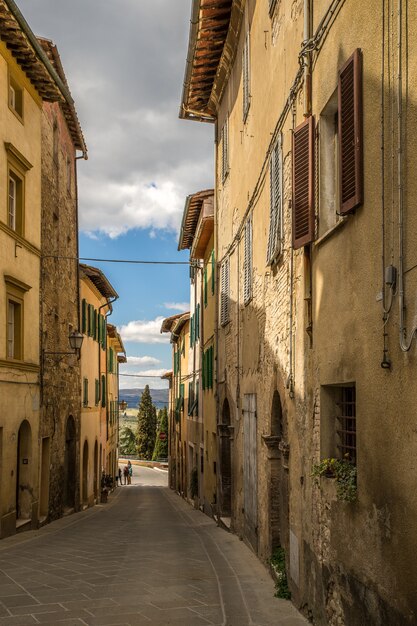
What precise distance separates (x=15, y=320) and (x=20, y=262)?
1.36 metres

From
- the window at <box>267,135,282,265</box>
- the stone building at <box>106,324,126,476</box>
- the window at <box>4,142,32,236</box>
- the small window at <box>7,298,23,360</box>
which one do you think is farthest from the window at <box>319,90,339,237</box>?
the stone building at <box>106,324,126,476</box>

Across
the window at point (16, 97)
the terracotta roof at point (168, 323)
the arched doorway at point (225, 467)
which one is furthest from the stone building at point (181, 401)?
the window at point (16, 97)

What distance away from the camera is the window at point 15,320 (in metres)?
16.9

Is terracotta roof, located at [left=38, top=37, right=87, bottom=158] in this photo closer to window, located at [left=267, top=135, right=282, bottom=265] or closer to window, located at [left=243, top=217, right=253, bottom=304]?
window, located at [left=243, top=217, right=253, bottom=304]

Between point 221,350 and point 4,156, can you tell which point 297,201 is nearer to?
point 4,156

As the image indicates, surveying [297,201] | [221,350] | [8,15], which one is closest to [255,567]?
[297,201]

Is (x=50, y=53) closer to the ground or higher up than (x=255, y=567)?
higher up

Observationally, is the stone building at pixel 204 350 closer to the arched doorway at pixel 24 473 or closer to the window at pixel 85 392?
the window at pixel 85 392

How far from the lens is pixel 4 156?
16.1m

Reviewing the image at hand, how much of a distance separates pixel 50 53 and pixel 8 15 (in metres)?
5.18

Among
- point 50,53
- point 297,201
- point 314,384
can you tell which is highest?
point 50,53

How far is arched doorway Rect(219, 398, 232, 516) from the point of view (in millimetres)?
17953

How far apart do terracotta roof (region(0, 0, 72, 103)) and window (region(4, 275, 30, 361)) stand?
16.6 ft

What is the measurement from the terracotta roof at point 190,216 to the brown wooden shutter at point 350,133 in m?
16.7
